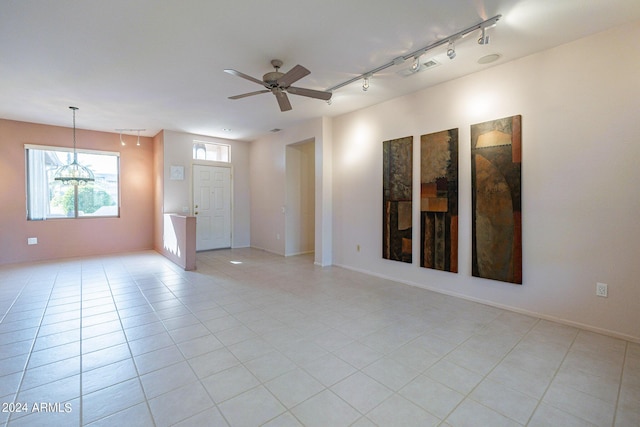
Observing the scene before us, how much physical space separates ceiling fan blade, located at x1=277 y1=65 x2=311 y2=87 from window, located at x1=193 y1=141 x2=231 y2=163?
4.50m

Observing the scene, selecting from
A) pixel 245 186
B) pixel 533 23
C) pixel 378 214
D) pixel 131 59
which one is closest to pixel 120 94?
pixel 131 59

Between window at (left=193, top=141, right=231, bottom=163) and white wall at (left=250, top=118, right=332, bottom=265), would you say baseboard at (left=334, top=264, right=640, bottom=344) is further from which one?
window at (left=193, top=141, right=231, bottom=163)

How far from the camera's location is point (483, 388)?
191cm

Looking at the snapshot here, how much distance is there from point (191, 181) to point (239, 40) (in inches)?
180

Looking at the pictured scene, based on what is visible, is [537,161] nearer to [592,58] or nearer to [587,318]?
[592,58]

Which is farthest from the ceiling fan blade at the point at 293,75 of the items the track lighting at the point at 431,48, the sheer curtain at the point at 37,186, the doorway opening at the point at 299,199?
the sheer curtain at the point at 37,186

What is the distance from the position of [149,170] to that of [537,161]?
752 cm

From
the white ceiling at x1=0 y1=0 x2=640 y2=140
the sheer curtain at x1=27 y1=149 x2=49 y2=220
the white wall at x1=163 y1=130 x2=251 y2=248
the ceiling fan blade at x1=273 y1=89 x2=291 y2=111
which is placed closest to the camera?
the white ceiling at x1=0 y1=0 x2=640 y2=140

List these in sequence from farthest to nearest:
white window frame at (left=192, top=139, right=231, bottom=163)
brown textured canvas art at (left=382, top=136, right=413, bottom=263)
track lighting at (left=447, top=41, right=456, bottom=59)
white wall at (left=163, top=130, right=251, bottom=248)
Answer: white window frame at (left=192, top=139, right=231, bottom=163), white wall at (left=163, top=130, right=251, bottom=248), brown textured canvas art at (left=382, top=136, right=413, bottom=263), track lighting at (left=447, top=41, right=456, bottom=59)

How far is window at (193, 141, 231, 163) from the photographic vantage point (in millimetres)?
6859

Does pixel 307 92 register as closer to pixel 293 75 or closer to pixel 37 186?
pixel 293 75

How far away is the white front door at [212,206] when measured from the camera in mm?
6836

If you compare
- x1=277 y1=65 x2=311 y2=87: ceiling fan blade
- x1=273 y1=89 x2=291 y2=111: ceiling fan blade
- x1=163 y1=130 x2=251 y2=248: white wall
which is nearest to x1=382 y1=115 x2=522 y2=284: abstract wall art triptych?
x1=273 y1=89 x2=291 y2=111: ceiling fan blade

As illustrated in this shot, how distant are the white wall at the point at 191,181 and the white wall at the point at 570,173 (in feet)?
16.7
